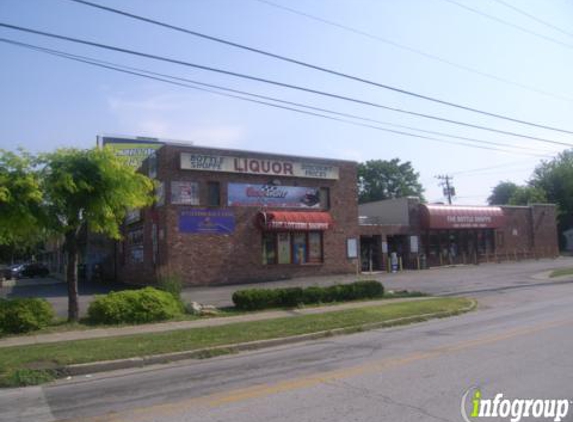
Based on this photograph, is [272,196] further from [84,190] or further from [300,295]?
[84,190]

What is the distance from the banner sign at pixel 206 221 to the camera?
85.0ft

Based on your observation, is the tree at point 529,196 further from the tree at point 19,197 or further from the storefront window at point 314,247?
the tree at point 19,197

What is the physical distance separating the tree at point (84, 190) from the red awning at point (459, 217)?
27694 millimetres

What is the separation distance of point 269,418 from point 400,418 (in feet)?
4.61

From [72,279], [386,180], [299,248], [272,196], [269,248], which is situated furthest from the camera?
[386,180]

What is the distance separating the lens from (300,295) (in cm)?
1730

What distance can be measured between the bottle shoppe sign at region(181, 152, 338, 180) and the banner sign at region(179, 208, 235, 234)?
218 centimetres

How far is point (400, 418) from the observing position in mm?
5547

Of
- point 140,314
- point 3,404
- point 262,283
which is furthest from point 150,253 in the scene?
point 3,404

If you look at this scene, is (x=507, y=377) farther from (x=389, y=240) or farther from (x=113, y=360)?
(x=389, y=240)
